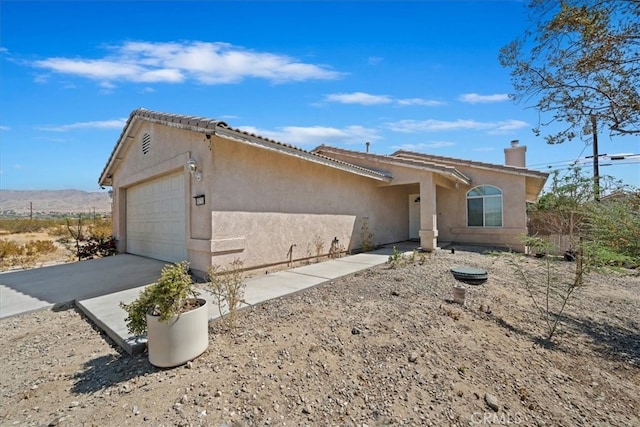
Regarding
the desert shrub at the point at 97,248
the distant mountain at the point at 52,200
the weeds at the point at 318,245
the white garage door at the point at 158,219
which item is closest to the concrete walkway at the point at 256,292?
the weeds at the point at 318,245

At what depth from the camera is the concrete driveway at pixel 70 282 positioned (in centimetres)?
679

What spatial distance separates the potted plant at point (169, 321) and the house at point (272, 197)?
363 centimetres

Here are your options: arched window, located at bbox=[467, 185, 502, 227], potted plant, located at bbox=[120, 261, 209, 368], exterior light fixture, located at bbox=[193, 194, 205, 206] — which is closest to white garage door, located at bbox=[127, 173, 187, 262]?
exterior light fixture, located at bbox=[193, 194, 205, 206]

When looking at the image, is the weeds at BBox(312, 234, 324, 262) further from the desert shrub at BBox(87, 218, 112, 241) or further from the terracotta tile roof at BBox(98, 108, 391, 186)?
the desert shrub at BBox(87, 218, 112, 241)

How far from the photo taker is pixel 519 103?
7434 millimetres

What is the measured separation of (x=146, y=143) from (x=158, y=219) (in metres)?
2.85

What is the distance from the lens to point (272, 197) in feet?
30.7

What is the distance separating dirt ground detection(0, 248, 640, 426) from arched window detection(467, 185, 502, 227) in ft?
29.6

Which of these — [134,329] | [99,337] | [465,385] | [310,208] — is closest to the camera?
[465,385]

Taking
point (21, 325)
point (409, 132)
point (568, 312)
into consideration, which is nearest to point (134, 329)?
point (21, 325)

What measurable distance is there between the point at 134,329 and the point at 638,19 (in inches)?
398

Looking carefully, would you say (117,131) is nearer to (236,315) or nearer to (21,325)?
(21,325)

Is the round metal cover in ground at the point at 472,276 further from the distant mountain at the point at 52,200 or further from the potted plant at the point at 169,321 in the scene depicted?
the distant mountain at the point at 52,200

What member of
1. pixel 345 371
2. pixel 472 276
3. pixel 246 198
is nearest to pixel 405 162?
pixel 472 276
